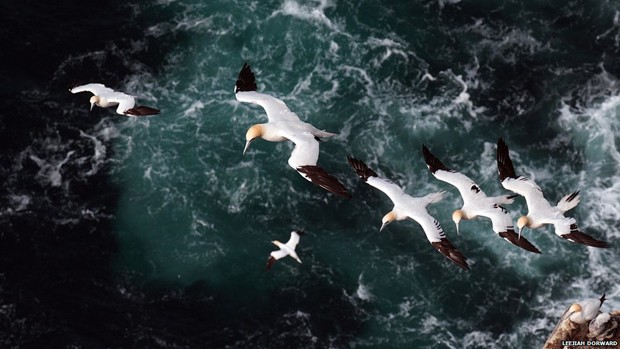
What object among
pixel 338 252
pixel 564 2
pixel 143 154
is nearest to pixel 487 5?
pixel 564 2

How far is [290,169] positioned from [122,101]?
13.8 metres

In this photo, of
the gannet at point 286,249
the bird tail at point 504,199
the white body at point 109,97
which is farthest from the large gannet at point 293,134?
the gannet at point 286,249

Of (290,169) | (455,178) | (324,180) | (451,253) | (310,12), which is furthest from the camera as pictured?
(310,12)

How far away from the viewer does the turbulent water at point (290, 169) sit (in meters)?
53.0

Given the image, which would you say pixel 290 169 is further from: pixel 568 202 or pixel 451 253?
pixel 568 202

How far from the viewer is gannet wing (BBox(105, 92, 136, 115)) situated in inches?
1834

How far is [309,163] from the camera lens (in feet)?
131

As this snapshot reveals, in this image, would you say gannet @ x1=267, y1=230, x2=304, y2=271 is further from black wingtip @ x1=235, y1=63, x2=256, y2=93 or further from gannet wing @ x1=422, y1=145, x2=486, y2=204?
black wingtip @ x1=235, y1=63, x2=256, y2=93

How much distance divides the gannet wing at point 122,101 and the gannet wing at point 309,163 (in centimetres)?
967

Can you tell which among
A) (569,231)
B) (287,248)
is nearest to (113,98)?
(287,248)

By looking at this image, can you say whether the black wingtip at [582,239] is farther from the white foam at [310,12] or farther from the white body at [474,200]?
the white foam at [310,12]

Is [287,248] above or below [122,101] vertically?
below

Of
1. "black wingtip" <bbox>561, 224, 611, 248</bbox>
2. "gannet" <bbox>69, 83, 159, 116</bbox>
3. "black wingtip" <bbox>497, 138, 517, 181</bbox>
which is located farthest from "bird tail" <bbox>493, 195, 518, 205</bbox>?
"gannet" <bbox>69, 83, 159, 116</bbox>

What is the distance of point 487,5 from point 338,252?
2193cm
